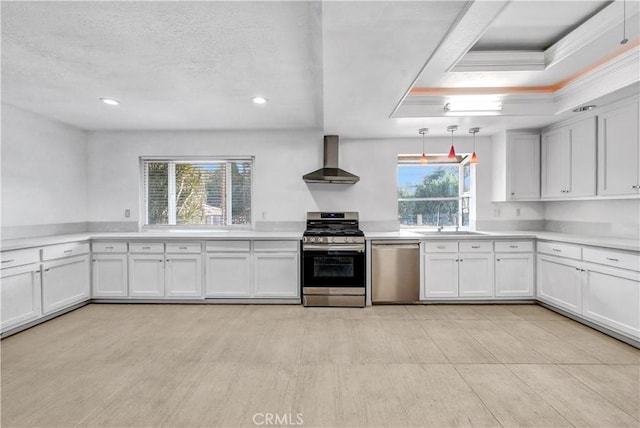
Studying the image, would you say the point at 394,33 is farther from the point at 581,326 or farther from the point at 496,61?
the point at 581,326

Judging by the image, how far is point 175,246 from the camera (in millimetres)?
3932

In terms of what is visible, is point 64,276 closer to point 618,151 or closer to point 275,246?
point 275,246

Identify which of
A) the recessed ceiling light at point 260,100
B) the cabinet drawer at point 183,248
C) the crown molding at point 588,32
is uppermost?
the crown molding at point 588,32

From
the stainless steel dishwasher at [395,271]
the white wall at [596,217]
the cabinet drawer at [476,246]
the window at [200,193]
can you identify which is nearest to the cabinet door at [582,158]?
the white wall at [596,217]

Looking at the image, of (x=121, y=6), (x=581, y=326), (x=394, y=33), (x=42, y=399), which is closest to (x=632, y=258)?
(x=581, y=326)

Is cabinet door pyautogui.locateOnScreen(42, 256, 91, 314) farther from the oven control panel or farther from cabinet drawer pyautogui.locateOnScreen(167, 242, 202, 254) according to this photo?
the oven control panel

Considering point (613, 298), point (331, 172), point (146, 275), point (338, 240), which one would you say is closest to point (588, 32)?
point (613, 298)

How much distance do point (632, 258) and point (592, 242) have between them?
1.19 feet

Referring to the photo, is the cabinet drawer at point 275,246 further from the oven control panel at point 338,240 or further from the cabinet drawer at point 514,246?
the cabinet drawer at point 514,246

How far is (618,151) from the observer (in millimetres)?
3070

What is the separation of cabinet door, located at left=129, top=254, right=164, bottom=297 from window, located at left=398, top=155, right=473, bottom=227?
338 centimetres

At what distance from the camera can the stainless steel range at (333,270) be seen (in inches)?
150

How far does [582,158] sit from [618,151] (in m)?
0.40

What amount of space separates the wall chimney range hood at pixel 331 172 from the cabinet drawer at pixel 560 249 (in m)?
2.35
